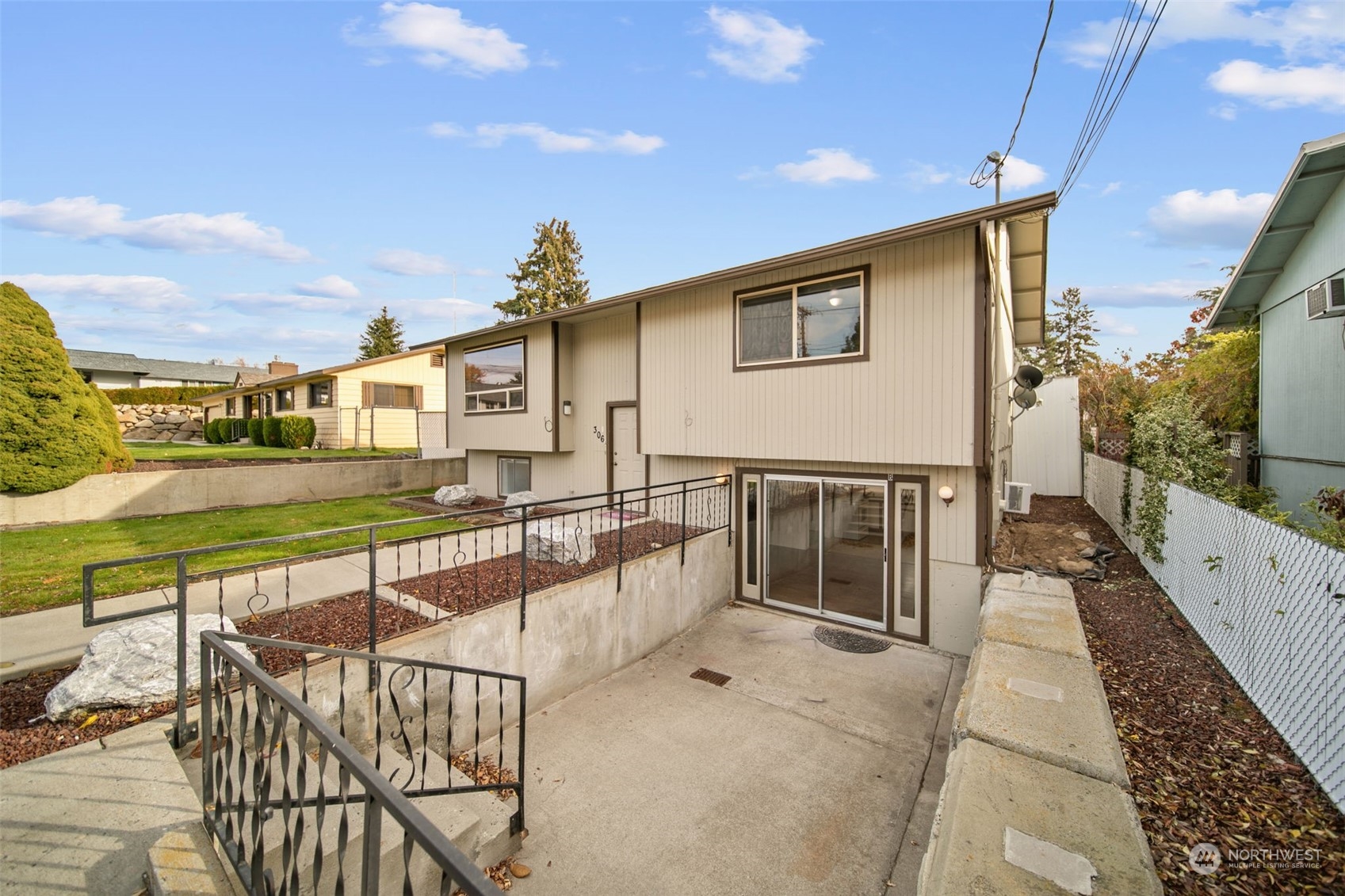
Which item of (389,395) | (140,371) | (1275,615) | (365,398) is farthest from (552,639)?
(140,371)

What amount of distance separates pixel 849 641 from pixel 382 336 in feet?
134

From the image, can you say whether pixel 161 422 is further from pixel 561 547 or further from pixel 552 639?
pixel 552 639

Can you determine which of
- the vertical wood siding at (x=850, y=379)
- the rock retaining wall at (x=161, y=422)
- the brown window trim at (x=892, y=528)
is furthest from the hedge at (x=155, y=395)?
the brown window trim at (x=892, y=528)

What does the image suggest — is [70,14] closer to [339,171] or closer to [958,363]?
[339,171]

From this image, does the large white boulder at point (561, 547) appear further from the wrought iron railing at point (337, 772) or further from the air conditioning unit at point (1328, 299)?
the air conditioning unit at point (1328, 299)

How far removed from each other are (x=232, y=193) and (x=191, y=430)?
2316 centimetres

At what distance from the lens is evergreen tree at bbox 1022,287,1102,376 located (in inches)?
1414

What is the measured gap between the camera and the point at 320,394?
64.8 feet

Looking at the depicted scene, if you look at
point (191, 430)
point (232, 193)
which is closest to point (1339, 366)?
point (232, 193)

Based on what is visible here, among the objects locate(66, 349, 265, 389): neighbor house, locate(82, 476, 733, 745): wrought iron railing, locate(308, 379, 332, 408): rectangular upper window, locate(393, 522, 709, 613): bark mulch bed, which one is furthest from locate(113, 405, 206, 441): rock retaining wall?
locate(393, 522, 709, 613): bark mulch bed

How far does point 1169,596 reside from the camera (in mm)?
5332

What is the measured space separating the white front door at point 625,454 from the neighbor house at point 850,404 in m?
0.06

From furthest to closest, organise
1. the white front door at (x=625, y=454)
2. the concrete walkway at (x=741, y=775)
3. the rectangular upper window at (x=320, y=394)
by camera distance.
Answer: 1. the rectangular upper window at (x=320, y=394)
2. the white front door at (x=625, y=454)
3. the concrete walkway at (x=741, y=775)

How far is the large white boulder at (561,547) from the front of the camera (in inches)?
249
